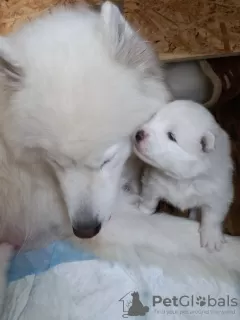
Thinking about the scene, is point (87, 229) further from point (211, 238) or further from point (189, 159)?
point (211, 238)

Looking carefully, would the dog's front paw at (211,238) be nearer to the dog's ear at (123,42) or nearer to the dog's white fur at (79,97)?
the dog's white fur at (79,97)

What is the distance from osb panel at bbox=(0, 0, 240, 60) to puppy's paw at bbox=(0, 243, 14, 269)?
86 cm

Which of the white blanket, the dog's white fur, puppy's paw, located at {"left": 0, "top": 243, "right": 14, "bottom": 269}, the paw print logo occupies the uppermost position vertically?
the dog's white fur

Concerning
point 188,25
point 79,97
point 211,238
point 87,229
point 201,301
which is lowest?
point 201,301

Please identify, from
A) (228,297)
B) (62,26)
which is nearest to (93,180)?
(62,26)

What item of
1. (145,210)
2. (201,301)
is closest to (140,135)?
(145,210)

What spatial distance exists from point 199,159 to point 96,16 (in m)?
0.55

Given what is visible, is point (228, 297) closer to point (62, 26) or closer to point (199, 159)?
point (199, 159)

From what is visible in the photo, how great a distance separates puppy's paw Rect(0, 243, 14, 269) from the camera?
2085mm

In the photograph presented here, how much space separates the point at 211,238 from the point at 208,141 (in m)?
0.52

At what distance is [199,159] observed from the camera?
1685mm

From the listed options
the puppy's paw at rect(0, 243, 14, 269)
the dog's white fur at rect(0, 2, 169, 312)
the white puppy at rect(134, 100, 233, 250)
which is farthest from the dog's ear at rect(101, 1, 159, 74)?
the puppy's paw at rect(0, 243, 14, 269)

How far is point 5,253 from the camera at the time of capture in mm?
2105

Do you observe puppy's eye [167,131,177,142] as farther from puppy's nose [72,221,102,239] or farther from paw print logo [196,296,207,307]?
paw print logo [196,296,207,307]
